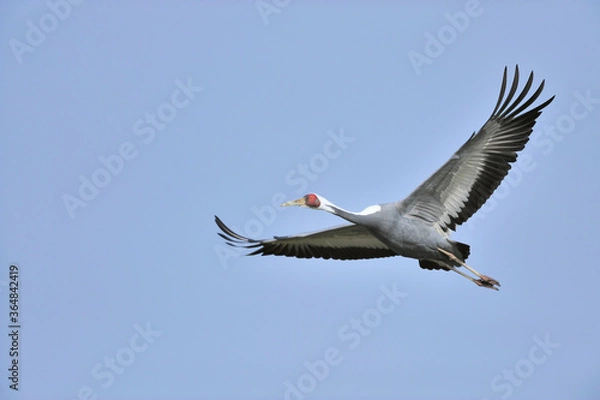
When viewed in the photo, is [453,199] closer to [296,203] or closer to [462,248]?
[462,248]

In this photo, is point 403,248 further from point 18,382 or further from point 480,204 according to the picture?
point 18,382

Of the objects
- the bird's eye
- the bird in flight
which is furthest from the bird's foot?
the bird's eye

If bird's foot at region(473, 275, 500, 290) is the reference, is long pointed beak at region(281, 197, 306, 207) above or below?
above

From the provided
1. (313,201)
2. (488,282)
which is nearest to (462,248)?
(488,282)

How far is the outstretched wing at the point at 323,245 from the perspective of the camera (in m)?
20.5

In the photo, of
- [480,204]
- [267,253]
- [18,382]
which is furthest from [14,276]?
[480,204]

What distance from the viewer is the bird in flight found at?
18781mm

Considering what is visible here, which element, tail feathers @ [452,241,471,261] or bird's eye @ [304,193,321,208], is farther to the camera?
tail feathers @ [452,241,471,261]

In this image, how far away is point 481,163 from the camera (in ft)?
62.2

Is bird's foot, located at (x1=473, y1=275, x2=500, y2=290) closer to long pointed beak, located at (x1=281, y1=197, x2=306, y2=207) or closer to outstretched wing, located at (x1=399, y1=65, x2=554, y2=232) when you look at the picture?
outstretched wing, located at (x1=399, y1=65, x2=554, y2=232)

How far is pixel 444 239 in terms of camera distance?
62.3ft

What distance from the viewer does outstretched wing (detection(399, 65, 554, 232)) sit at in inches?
740

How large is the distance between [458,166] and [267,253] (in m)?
3.96

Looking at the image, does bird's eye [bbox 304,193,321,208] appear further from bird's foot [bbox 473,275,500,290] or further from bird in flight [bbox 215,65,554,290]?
bird's foot [bbox 473,275,500,290]
